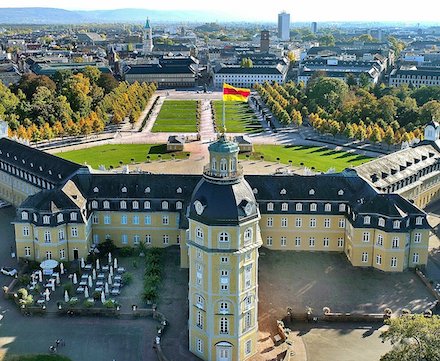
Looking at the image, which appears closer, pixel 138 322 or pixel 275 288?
pixel 138 322

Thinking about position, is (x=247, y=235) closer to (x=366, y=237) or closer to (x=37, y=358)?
(x=37, y=358)

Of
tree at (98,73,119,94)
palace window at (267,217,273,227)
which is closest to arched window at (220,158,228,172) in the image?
palace window at (267,217,273,227)

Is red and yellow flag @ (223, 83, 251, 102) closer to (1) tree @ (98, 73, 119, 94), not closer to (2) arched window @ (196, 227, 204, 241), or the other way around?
(2) arched window @ (196, 227, 204, 241)

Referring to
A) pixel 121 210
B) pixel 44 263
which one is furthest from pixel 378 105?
pixel 44 263

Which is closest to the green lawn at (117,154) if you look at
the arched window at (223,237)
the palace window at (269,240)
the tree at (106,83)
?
the palace window at (269,240)

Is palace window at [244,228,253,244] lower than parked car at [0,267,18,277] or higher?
higher

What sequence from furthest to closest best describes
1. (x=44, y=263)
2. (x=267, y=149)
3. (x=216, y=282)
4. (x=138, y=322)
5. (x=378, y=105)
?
(x=378, y=105) → (x=267, y=149) → (x=44, y=263) → (x=138, y=322) → (x=216, y=282)

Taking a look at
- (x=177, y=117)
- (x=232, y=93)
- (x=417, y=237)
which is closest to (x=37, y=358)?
(x=232, y=93)

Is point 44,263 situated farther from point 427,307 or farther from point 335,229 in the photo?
point 427,307
